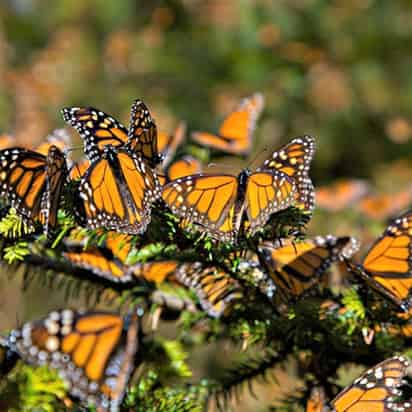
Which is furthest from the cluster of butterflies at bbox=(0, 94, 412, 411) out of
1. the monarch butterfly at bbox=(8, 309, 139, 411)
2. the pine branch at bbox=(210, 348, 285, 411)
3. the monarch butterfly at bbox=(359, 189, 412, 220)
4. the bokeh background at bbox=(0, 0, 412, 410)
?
the bokeh background at bbox=(0, 0, 412, 410)

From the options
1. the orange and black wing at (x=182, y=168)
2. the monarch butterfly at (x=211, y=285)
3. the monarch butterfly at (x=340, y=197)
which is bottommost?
the monarch butterfly at (x=211, y=285)

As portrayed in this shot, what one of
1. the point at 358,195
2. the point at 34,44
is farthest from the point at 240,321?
the point at 34,44

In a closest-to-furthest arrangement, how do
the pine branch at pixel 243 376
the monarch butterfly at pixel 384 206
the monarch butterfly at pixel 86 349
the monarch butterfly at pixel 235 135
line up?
the monarch butterfly at pixel 86 349, the pine branch at pixel 243 376, the monarch butterfly at pixel 235 135, the monarch butterfly at pixel 384 206

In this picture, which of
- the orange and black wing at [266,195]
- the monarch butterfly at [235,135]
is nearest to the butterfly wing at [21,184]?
the orange and black wing at [266,195]

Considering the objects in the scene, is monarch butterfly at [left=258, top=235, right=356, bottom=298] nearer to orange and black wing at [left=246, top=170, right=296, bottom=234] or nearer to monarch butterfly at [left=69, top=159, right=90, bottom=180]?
orange and black wing at [left=246, top=170, right=296, bottom=234]

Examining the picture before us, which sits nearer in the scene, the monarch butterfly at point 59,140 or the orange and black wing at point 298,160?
the orange and black wing at point 298,160

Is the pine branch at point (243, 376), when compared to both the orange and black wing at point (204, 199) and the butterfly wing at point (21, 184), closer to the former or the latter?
the orange and black wing at point (204, 199)

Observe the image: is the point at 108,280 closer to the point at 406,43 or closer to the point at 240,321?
the point at 240,321

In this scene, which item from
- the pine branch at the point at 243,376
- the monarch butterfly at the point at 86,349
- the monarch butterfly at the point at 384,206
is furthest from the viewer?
the monarch butterfly at the point at 384,206
